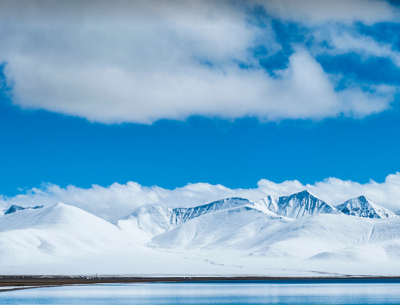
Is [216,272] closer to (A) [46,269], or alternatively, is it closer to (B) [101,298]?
(A) [46,269]

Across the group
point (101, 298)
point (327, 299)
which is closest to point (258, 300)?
point (327, 299)

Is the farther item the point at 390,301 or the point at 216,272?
the point at 216,272

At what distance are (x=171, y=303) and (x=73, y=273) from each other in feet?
399

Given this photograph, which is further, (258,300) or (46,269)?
(46,269)

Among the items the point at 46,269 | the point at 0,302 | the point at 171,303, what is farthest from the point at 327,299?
the point at 46,269

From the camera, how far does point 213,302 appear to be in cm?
7725

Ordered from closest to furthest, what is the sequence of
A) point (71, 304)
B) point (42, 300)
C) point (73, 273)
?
1. point (71, 304)
2. point (42, 300)
3. point (73, 273)

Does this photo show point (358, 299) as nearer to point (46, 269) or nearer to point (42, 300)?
point (42, 300)

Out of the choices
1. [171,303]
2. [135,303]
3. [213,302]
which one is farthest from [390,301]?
[135,303]

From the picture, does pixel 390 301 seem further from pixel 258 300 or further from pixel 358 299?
pixel 258 300

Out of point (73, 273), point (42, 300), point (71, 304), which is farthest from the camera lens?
point (73, 273)

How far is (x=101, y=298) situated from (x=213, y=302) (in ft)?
60.9

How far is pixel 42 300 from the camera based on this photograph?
79.4 meters

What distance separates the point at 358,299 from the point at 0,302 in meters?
52.5
